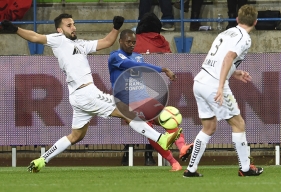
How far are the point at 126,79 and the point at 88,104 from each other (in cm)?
83

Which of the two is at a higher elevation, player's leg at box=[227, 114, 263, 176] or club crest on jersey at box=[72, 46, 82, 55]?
club crest on jersey at box=[72, 46, 82, 55]

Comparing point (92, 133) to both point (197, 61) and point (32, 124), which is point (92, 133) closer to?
point (32, 124)

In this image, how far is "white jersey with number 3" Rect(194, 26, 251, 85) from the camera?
454 inches

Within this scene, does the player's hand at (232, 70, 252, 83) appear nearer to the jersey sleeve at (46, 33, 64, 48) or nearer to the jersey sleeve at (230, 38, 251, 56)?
the jersey sleeve at (230, 38, 251, 56)

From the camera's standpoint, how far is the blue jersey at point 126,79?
1374 centimetres

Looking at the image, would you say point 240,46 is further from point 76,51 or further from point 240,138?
point 76,51

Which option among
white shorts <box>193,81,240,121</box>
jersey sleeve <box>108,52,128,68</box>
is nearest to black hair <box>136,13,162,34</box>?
jersey sleeve <box>108,52,128,68</box>

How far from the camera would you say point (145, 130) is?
13352 mm

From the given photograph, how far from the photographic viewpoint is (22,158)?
17188 mm

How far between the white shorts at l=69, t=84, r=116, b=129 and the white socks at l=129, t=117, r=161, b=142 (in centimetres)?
39

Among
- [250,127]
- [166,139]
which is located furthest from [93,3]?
[166,139]

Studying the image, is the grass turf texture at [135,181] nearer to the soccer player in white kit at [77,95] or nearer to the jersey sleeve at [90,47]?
the soccer player in white kit at [77,95]

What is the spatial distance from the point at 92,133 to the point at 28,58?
164 cm

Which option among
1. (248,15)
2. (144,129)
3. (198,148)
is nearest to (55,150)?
(144,129)
